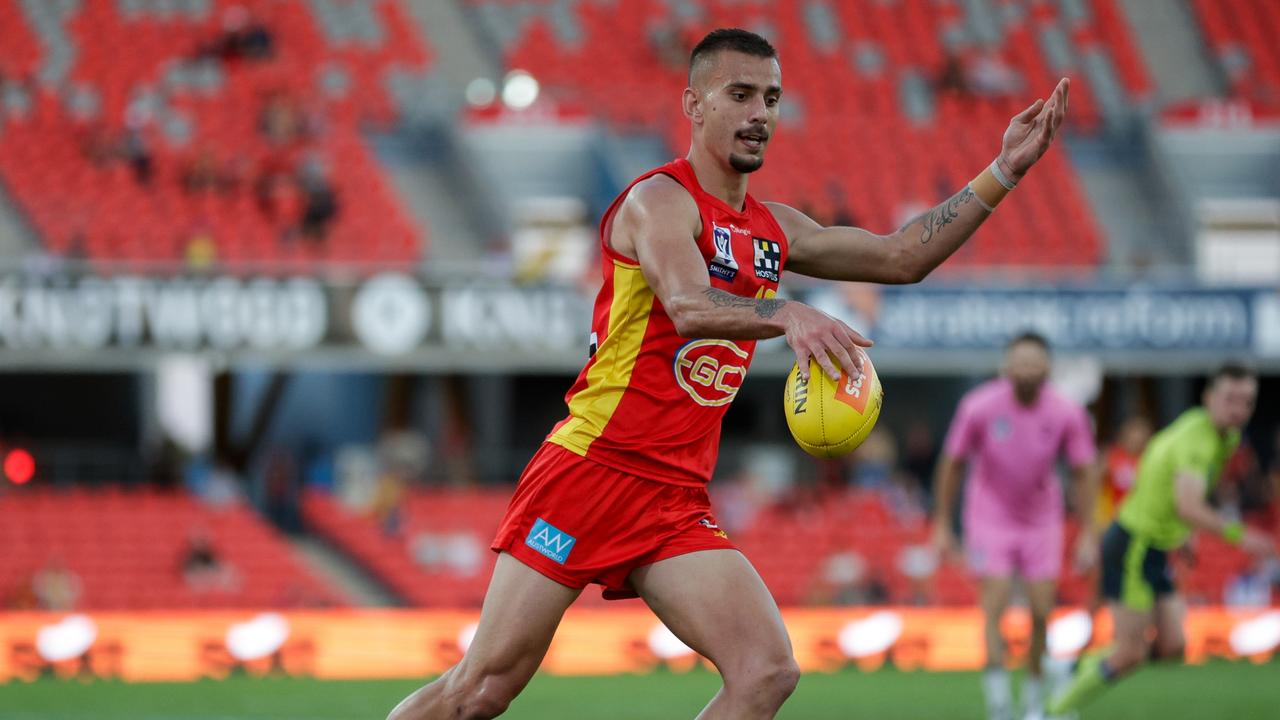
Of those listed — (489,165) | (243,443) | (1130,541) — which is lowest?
(1130,541)

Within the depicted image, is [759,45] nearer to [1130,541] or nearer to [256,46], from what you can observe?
[1130,541]

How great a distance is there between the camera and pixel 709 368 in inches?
217

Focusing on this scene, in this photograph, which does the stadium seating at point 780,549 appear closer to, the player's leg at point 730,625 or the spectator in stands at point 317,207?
the spectator in stands at point 317,207

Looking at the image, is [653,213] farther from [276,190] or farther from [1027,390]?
[276,190]

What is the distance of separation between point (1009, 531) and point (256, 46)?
59.5 feet

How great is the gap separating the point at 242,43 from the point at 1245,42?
16.7 metres

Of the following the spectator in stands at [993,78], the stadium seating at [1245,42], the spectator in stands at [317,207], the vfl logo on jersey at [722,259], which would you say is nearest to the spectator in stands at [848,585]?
the spectator in stands at [317,207]

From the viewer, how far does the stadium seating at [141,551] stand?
19.5 meters

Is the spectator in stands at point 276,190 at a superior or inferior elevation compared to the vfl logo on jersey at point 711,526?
superior

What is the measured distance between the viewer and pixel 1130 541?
33.0 feet

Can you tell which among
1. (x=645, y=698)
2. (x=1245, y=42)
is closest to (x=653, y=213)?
(x=645, y=698)

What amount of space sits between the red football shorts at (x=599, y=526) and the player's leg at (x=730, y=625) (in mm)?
79

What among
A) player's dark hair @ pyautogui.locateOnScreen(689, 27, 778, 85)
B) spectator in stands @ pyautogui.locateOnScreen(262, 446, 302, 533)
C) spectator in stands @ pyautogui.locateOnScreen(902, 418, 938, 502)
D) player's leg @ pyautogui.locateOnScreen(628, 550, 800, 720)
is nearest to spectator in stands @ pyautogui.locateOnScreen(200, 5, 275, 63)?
spectator in stands @ pyautogui.locateOnScreen(262, 446, 302, 533)

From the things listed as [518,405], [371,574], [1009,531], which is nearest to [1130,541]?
[1009,531]
